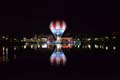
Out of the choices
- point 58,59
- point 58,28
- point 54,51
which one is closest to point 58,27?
point 58,28

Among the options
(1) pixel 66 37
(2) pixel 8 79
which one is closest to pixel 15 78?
(2) pixel 8 79

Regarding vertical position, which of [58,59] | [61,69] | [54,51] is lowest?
Answer: [61,69]

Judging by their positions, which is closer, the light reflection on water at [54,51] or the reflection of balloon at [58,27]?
the light reflection on water at [54,51]

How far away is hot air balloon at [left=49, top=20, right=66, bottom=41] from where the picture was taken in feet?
342

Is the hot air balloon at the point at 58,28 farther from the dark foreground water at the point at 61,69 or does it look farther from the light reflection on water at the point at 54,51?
the dark foreground water at the point at 61,69

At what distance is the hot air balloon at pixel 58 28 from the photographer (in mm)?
104287

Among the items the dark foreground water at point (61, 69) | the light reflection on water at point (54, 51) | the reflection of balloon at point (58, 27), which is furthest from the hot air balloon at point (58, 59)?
the reflection of balloon at point (58, 27)

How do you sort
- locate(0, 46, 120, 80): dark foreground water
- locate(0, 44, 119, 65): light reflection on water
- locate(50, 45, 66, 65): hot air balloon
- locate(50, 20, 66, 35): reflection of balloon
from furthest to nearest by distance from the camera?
locate(50, 20, 66, 35): reflection of balloon < locate(0, 44, 119, 65): light reflection on water < locate(50, 45, 66, 65): hot air balloon < locate(0, 46, 120, 80): dark foreground water

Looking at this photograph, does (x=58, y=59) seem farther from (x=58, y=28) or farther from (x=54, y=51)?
(x=58, y=28)

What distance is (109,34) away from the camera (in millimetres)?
113375

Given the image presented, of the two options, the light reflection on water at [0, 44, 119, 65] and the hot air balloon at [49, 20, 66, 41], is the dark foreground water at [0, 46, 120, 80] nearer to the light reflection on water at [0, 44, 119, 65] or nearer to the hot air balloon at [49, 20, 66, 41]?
the light reflection on water at [0, 44, 119, 65]

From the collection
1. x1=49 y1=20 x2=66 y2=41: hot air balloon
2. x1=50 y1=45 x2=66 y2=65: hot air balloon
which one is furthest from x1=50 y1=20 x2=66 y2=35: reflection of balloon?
x1=50 y1=45 x2=66 y2=65: hot air balloon

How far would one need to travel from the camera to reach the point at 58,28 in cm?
10544

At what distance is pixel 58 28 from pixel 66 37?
4651cm
